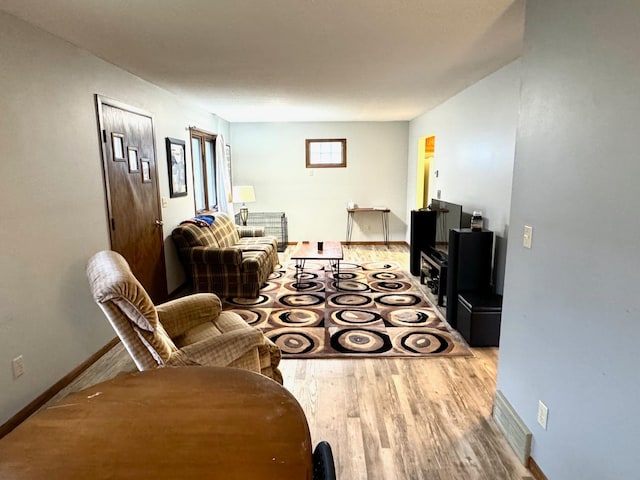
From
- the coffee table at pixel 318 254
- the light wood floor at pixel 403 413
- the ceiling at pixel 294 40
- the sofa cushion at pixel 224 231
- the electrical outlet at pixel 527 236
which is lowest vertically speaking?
Result: the light wood floor at pixel 403 413

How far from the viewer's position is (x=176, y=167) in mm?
4617

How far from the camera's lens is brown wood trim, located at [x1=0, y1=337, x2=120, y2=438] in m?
2.17

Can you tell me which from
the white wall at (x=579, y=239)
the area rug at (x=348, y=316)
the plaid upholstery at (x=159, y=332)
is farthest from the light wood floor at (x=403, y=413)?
the plaid upholstery at (x=159, y=332)

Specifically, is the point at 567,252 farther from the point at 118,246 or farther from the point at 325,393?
the point at 118,246

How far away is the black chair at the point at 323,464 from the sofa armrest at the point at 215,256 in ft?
11.6

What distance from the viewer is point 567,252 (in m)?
1.64

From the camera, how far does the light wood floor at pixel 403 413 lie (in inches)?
75.6

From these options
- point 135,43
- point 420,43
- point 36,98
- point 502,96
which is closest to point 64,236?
point 36,98

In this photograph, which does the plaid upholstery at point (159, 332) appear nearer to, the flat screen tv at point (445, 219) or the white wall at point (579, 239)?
the white wall at point (579, 239)

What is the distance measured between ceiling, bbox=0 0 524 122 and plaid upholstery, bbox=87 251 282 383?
1.47 m

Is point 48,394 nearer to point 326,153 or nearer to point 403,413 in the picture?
point 403,413

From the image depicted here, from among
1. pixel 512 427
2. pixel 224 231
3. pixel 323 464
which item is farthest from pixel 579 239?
pixel 224 231

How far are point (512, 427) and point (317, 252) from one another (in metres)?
3.10

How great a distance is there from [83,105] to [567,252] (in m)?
3.31
